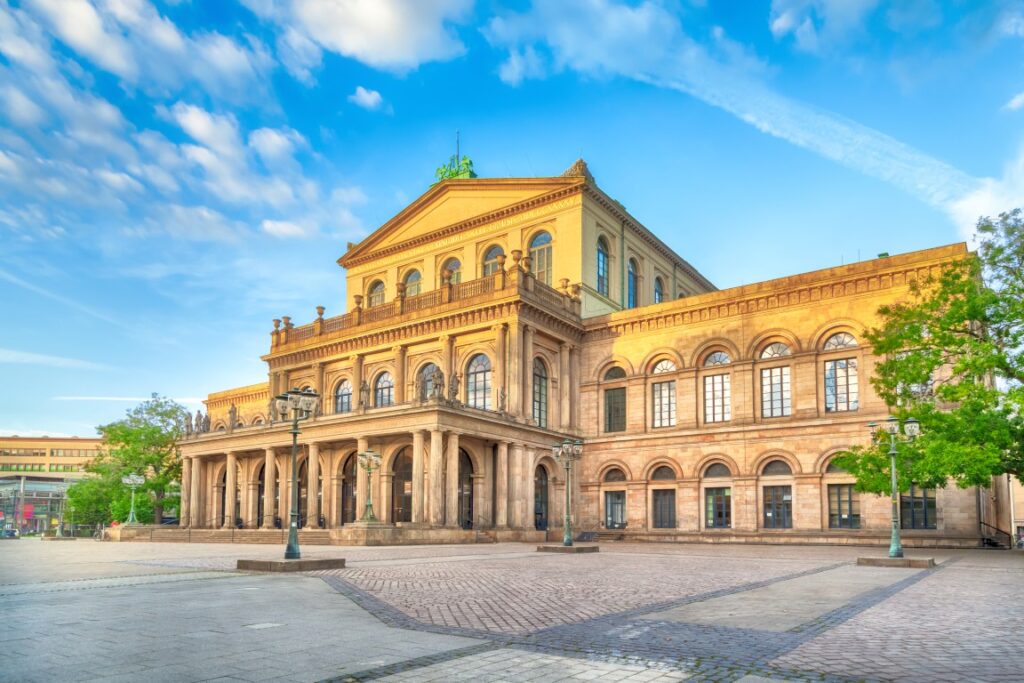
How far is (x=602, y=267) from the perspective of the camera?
4609 cm

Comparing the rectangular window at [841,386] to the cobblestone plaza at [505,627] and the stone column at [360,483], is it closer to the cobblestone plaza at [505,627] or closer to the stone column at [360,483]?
the cobblestone plaza at [505,627]

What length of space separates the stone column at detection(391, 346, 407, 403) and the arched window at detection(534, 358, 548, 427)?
A: 7.30 m

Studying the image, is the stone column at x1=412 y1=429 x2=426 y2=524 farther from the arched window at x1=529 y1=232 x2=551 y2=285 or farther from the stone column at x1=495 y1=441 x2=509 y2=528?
the arched window at x1=529 y1=232 x2=551 y2=285

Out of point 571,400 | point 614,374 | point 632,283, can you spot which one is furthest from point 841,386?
point 632,283

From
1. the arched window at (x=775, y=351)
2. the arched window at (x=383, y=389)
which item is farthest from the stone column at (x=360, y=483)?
the arched window at (x=775, y=351)

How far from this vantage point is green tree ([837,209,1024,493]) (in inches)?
936

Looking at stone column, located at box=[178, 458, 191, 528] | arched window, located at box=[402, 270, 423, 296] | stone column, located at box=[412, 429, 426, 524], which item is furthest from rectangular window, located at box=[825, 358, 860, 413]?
stone column, located at box=[178, 458, 191, 528]

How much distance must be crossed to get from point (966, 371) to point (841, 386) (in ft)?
32.2

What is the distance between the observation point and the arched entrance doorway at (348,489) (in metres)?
42.9

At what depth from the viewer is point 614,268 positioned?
4681 centimetres

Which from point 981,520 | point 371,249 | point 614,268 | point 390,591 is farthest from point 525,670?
point 371,249

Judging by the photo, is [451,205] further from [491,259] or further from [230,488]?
[230,488]

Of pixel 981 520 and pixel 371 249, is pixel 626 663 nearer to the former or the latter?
pixel 981 520

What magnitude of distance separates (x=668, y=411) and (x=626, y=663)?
3447 cm
